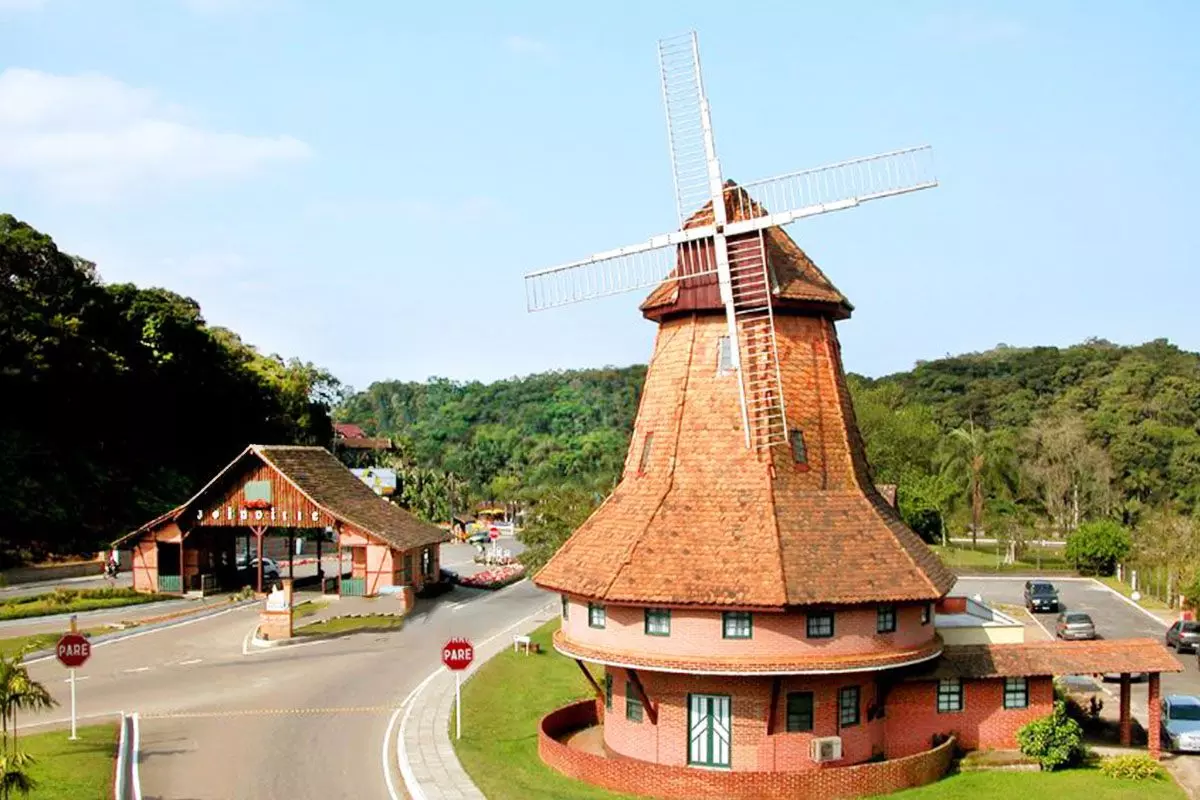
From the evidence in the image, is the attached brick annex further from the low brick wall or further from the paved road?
the paved road

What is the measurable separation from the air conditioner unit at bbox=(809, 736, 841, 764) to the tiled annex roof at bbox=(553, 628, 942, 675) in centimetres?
158

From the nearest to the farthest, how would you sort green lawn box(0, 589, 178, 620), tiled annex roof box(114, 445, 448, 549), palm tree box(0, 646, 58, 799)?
1. palm tree box(0, 646, 58, 799)
2. green lawn box(0, 589, 178, 620)
3. tiled annex roof box(114, 445, 448, 549)

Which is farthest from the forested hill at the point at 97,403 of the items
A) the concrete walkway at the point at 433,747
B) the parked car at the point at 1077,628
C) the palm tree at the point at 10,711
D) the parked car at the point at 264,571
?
the parked car at the point at 1077,628

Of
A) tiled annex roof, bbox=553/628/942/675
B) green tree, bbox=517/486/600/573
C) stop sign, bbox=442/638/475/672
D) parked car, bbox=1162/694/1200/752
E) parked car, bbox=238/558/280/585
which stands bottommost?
parked car, bbox=1162/694/1200/752

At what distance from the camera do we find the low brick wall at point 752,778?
24.0 metres

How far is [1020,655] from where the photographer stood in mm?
27906

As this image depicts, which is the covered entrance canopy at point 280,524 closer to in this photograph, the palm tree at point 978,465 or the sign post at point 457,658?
the sign post at point 457,658

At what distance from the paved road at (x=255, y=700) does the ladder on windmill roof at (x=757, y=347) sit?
1088cm

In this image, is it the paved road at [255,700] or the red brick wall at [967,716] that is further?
the red brick wall at [967,716]

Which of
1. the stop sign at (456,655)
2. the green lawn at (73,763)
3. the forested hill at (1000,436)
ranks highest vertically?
the forested hill at (1000,436)

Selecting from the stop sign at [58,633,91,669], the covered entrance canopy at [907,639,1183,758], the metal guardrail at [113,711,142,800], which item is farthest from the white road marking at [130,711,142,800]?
the covered entrance canopy at [907,639,1183,758]

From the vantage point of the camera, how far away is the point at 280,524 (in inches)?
2031

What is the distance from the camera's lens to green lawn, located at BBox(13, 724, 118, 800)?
22.2 m

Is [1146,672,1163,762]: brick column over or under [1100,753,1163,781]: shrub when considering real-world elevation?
over
